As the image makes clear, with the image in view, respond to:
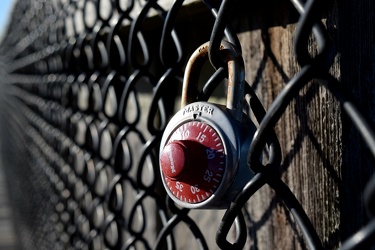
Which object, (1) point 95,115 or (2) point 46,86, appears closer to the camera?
(1) point 95,115

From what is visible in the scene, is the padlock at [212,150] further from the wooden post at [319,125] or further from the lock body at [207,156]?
the wooden post at [319,125]

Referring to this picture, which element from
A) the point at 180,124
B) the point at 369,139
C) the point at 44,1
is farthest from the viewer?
the point at 44,1

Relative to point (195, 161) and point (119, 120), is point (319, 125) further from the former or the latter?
point (119, 120)

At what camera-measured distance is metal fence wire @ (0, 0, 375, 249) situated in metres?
0.67

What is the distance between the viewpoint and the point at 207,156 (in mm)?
749

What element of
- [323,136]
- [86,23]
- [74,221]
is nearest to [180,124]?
[323,136]

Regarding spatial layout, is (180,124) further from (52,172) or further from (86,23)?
(52,172)

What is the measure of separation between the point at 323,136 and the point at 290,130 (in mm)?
90

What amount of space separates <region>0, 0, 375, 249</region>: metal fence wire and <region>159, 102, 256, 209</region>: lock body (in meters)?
0.03

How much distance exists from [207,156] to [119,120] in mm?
823

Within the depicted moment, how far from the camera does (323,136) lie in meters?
0.90

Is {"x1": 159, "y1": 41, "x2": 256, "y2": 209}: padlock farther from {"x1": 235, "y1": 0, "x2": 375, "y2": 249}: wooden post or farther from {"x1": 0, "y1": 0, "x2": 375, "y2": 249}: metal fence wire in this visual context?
{"x1": 235, "y1": 0, "x2": 375, "y2": 249}: wooden post

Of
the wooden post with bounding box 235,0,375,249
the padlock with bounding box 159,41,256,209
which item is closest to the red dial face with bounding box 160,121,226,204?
→ the padlock with bounding box 159,41,256,209

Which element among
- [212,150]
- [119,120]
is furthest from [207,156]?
[119,120]
